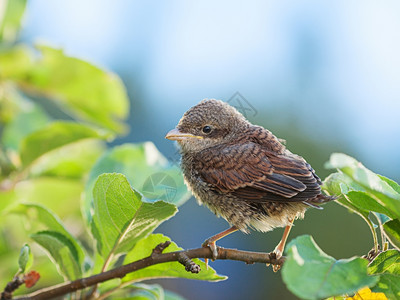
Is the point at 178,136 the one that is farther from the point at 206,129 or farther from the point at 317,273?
the point at 317,273

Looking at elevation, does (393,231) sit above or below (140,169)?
above

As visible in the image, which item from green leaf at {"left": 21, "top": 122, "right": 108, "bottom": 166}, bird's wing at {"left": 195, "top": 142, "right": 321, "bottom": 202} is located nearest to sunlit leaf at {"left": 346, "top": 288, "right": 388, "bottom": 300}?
bird's wing at {"left": 195, "top": 142, "right": 321, "bottom": 202}

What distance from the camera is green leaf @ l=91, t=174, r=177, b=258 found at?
1108mm

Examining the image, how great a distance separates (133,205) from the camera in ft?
3.73

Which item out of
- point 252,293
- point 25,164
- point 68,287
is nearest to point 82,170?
point 25,164

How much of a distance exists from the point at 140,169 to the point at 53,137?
38 cm

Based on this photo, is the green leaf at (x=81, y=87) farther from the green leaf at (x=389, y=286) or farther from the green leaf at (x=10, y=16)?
the green leaf at (x=389, y=286)

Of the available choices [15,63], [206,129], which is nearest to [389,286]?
[206,129]

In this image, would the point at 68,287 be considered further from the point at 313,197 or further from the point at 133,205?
the point at 313,197

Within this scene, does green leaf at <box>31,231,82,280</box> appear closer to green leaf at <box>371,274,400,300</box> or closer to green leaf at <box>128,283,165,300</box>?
green leaf at <box>128,283,165,300</box>

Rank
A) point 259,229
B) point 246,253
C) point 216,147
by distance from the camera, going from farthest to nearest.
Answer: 1. point 216,147
2. point 259,229
3. point 246,253

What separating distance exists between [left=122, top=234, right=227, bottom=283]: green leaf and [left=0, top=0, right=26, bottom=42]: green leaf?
1.21 metres

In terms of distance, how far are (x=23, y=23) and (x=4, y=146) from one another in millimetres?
523

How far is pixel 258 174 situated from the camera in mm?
1276
